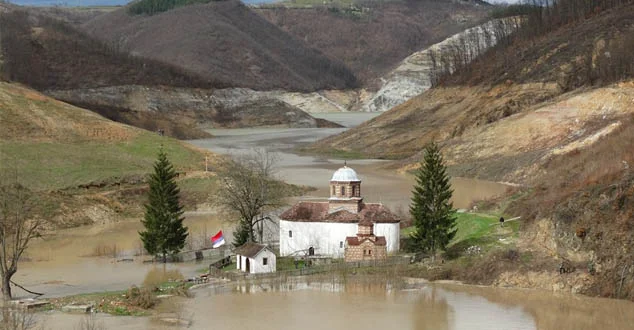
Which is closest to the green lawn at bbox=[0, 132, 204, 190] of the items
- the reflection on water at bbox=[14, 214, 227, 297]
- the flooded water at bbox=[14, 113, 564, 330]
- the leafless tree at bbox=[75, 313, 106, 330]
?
the reflection on water at bbox=[14, 214, 227, 297]

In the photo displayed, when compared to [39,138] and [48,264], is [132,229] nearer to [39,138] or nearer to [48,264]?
[48,264]

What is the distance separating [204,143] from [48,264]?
102787mm

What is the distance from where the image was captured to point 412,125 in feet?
488

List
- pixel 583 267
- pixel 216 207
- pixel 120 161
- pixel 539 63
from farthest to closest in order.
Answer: pixel 539 63
pixel 120 161
pixel 216 207
pixel 583 267

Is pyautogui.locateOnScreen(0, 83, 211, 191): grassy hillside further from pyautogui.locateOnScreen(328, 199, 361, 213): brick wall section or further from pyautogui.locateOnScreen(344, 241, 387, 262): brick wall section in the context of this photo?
pyautogui.locateOnScreen(344, 241, 387, 262): brick wall section

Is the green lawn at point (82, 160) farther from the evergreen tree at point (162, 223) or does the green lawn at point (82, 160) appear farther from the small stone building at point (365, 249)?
the small stone building at point (365, 249)

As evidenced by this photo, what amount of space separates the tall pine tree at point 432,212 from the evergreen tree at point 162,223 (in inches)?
476

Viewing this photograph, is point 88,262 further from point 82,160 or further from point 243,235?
point 82,160

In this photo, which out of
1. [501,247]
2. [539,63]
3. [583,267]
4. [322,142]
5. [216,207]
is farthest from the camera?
[322,142]

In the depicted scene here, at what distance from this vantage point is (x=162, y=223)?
60.8m

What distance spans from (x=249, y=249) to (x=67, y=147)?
46609 millimetres

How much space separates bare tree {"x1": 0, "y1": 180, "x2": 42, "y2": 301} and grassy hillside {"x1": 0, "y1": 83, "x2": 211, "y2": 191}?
1621cm

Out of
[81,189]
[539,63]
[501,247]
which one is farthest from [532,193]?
[539,63]

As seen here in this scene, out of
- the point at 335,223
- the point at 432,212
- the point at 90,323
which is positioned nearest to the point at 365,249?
the point at 335,223
